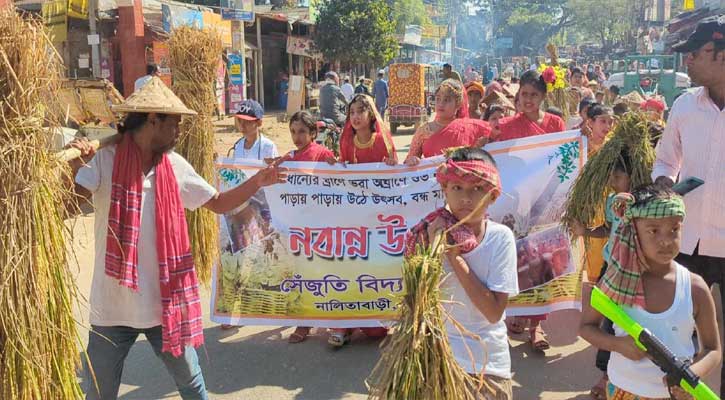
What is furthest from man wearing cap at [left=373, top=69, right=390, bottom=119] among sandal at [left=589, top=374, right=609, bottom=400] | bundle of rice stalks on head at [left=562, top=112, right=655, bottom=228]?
sandal at [left=589, top=374, right=609, bottom=400]

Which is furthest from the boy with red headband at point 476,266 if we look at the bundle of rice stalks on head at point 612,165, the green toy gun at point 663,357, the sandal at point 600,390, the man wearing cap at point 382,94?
the man wearing cap at point 382,94

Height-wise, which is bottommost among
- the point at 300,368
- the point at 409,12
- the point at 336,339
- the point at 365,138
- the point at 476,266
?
the point at 300,368

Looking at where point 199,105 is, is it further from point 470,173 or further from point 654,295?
point 654,295

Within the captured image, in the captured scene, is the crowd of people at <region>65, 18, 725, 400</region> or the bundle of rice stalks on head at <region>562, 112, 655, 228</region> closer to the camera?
the crowd of people at <region>65, 18, 725, 400</region>

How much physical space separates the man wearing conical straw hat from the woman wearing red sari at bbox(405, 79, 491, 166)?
2024 millimetres

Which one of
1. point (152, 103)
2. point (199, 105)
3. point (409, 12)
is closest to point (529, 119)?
point (199, 105)

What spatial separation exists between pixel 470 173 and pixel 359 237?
2.25 metres

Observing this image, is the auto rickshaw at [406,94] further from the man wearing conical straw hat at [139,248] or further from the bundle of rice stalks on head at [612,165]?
the man wearing conical straw hat at [139,248]

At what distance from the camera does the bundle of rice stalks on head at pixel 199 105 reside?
495 cm

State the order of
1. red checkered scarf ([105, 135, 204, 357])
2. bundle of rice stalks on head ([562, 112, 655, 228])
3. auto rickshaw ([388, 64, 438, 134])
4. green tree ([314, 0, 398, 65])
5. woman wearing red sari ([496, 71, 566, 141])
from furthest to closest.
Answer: green tree ([314, 0, 398, 65]) → auto rickshaw ([388, 64, 438, 134]) → woman wearing red sari ([496, 71, 566, 141]) → bundle of rice stalks on head ([562, 112, 655, 228]) → red checkered scarf ([105, 135, 204, 357])

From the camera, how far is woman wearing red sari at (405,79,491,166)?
179 inches

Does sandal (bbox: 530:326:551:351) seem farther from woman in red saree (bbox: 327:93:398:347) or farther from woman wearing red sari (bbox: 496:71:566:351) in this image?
woman in red saree (bbox: 327:93:398:347)

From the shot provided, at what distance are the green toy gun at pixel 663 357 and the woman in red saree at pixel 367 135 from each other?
2824mm

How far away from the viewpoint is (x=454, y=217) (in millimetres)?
2320
